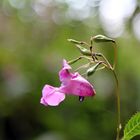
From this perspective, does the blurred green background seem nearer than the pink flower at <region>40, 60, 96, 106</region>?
No

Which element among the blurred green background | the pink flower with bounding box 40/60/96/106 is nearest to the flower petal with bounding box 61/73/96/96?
the pink flower with bounding box 40/60/96/106

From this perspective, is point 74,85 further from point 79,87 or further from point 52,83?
point 52,83

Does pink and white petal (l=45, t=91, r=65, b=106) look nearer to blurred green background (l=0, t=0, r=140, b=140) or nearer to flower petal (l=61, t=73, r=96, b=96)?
flower petal (l=61, t=73, r=96, b=96)

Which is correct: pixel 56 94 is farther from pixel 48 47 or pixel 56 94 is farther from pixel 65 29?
pixel 65 29

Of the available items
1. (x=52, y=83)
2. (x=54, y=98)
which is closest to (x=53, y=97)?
(x=54, y=98)

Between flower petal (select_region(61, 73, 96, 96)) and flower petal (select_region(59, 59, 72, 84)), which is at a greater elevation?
flower petal (select_region(59, 59, 72, 84))

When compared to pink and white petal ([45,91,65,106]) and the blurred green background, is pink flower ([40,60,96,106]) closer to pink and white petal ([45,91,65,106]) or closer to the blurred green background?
pink and white petal ([45,91,65,106])

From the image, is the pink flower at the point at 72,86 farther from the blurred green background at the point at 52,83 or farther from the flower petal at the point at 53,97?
the blurred green background at the point at 52,83

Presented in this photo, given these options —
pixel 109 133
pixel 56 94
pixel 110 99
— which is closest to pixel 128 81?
pixel 110 99
